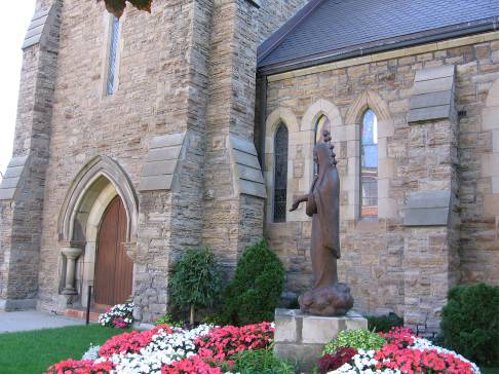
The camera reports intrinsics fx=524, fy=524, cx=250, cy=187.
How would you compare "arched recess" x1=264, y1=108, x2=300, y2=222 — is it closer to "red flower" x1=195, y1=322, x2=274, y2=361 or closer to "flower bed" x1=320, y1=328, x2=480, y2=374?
"red flower" x1=195, y1=322, x2=274, y2=361

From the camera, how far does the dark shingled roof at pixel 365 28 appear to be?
31.6ft

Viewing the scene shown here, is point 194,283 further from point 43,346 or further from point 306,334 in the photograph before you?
point 306,334

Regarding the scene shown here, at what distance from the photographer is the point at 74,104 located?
44.7 feet

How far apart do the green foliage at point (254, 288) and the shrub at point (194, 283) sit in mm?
328

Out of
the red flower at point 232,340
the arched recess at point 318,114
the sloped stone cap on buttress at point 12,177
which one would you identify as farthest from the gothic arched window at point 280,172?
the sloped stone cap on buttress at point 12,177

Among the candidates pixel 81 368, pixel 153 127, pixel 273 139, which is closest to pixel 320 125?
pixel 273 139

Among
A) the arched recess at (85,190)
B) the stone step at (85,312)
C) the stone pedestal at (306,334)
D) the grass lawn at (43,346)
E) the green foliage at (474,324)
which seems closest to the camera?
the stone pedestal at (306,334)

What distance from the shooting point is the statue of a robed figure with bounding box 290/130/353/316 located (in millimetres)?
6086

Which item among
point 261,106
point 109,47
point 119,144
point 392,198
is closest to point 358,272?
point 392,198

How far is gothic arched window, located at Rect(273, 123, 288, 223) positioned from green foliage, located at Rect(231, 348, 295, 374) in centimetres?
531

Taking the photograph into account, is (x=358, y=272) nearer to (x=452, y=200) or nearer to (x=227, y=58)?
(x=452, y=200)

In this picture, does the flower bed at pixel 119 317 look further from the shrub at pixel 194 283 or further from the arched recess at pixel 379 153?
the arched recess at pixel 379 153

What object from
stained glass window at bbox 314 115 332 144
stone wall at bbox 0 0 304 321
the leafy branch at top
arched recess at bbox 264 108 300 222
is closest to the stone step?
stone wall at bbox 0 0 304 321

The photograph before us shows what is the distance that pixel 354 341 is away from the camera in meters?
5.73
